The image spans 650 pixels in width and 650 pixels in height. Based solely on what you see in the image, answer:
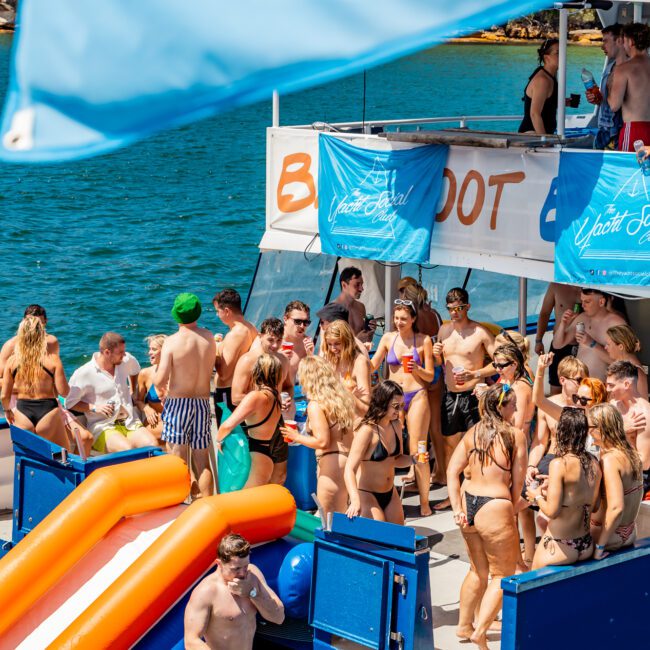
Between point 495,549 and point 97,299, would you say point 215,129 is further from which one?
point 495,549

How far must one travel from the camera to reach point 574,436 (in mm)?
6254

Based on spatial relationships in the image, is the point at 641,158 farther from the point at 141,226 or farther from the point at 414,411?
the point at 141,226

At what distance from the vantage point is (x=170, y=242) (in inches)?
1526

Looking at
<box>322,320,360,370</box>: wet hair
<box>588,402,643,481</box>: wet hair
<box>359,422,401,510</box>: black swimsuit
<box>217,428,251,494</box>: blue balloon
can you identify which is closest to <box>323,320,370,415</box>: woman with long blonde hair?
<box>322,320,360,370</box>: wet hair

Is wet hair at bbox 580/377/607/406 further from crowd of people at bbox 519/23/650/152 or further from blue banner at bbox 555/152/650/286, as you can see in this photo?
crowd of people at bbox 519/23/650/152

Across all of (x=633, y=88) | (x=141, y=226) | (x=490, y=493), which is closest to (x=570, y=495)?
(x=490, y=493)

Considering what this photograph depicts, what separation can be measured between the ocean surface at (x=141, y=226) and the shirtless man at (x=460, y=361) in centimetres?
1277

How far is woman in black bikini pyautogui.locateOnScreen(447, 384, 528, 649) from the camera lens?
6.85 meters

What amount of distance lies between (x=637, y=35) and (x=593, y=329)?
7.69 ft

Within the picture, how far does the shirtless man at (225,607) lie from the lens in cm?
649

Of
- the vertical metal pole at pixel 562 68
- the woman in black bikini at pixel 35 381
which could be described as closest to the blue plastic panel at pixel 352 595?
the woman in black bikini at pixel 35 381

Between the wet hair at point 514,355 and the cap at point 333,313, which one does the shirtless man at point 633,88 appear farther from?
the cap at point 333,313

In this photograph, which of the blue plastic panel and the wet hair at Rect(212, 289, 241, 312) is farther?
the wet hair at Rect(212, 289, 241, 312)

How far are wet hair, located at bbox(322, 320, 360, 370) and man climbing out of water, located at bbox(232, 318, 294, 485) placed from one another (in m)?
0.40
